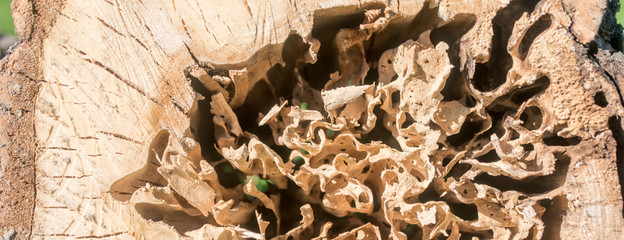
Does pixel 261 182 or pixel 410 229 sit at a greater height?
pixel 261 182

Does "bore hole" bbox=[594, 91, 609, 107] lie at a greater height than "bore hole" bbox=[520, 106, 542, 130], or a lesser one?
greater

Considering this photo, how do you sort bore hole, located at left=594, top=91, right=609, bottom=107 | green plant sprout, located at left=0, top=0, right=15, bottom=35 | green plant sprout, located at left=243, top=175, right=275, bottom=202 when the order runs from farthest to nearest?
green plant sprout, located at left=0, top=0, right=15, bottom=35
green plant sprout, located at left=243, top=175, right=275, bottom=202
bore hole, located at left=594, top=91, right=609, bottom=107

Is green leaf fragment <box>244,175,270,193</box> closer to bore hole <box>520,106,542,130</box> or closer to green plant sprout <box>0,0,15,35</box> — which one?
bore hole <box>520,106,542,130</box>

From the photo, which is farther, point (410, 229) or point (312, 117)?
point (410, 229)

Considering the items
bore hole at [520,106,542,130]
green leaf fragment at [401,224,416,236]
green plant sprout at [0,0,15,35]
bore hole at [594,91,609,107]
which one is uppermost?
green plant sprout at [0,0,15,35]

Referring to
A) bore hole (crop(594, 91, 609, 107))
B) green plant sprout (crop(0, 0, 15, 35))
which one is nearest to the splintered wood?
bore hole (crop(594, 91, 609, 107))

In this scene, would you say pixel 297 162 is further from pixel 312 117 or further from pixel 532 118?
pixel 532 118

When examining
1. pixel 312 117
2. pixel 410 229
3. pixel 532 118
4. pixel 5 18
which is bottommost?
pixel 410 229

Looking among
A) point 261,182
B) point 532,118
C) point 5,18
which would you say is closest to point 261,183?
point 261,182

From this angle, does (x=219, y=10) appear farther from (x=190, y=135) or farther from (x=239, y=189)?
(x=239, y=189)

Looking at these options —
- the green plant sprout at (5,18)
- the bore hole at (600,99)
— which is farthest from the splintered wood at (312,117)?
the green plant sprout at (5,18)

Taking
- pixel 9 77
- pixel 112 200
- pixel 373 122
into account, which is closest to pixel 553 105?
pixel 373 122
